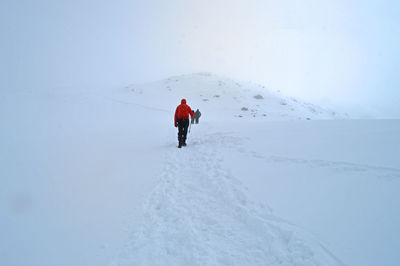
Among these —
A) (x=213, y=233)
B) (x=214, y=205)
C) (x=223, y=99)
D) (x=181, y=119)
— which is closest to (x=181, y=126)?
(x=181, y=119)

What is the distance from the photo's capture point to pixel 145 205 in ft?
12.9

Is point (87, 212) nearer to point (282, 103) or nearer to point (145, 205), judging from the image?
point (145, 205)

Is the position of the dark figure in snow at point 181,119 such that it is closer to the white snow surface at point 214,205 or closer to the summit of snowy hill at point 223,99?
the white snow surface at point 214,205

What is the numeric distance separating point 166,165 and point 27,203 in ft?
11.7

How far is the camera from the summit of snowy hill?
3249cm

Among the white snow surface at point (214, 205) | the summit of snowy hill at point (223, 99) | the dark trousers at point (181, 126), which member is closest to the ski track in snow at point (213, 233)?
the white snow surface at point (214, 205)

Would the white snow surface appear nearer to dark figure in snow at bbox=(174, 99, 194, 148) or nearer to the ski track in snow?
the ski track in snow

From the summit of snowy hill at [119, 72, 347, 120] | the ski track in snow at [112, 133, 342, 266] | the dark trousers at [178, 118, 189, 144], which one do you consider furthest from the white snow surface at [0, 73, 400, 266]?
the summit of snowy hill at [119, 72, 347, 120]

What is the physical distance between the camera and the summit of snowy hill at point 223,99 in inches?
1279

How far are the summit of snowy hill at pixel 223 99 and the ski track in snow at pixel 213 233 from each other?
2525cm

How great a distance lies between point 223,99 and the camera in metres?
38.5

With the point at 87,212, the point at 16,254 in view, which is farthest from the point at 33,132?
the point at 16,254

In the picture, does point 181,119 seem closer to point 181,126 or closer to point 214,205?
point 181,126

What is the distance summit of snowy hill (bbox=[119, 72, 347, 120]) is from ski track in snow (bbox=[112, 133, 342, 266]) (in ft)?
82.8
